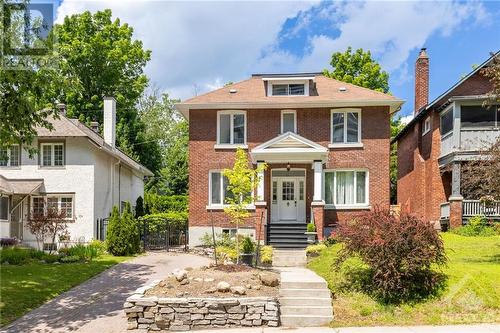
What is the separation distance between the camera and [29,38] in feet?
39.3

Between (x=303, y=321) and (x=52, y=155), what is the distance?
1810 cm

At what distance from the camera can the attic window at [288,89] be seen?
23.4 metres

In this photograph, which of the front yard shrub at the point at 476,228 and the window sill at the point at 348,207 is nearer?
the front yard shrub at the point at 476,228

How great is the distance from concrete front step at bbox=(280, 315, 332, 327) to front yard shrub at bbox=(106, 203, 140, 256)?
11.6 meters

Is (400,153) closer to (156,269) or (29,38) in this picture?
(156,269)

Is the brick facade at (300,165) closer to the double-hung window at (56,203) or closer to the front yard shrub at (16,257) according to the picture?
the double-hung window at (56,203)

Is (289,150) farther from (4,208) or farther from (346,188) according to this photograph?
(4,208)

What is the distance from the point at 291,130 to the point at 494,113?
9.89m

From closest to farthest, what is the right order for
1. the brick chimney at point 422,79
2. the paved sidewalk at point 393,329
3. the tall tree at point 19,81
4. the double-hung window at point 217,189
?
the paved sidewalk at point 393,329 < the tall tree at point 19,81 < the double-hung window at point 217,189 < the brick chimney at point 422,79

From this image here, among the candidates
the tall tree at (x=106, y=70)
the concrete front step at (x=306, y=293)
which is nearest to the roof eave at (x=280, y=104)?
the concrete front step at (x=306, y=293)

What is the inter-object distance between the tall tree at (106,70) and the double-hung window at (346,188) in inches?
872

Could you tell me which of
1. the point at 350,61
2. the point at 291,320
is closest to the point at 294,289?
the point at 291,320

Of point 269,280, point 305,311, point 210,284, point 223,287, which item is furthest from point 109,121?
point 305,311

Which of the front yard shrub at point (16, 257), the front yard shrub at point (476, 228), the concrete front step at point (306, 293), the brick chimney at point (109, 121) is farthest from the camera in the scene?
the brick chimney at point (109, 121)
